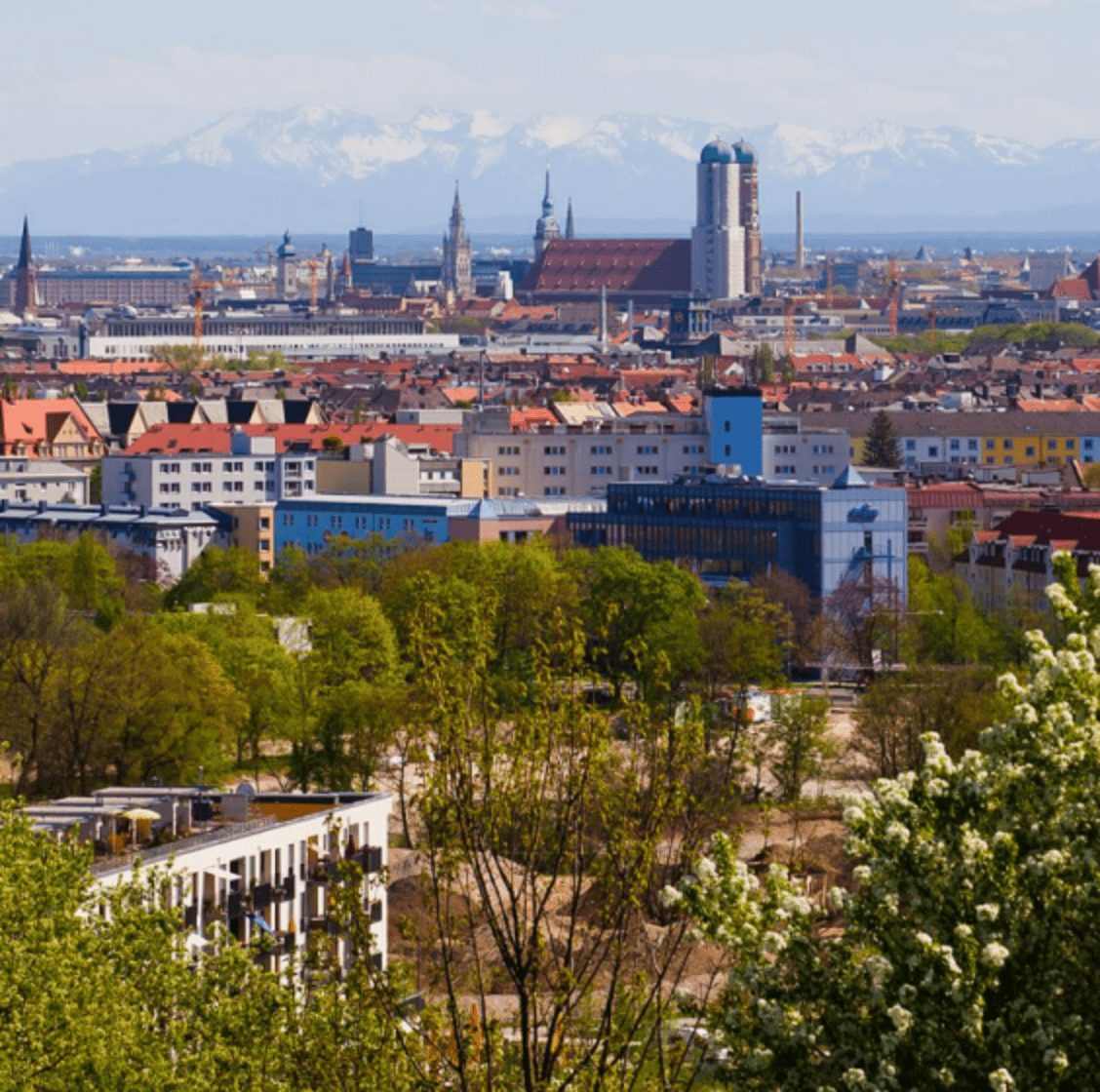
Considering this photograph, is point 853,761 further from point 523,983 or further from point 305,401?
point 305,401

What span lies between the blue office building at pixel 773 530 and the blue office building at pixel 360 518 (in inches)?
132

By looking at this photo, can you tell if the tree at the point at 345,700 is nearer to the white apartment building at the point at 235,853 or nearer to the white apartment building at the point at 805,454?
the white apartment building at the point at 235,853

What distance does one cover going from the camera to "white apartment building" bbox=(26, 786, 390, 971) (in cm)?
2631

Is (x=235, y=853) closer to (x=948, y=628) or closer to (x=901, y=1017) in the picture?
(x=901, y=1017)

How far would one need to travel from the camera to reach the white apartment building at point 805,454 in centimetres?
8250

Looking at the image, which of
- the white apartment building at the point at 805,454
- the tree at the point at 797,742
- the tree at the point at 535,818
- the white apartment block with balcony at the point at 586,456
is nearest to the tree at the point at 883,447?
the white apartment building at the point at 805,454

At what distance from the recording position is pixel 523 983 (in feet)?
45.2

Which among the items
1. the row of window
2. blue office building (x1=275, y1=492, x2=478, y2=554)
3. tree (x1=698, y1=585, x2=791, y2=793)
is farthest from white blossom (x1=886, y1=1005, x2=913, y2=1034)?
the row of window

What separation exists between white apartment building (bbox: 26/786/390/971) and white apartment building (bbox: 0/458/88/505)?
55.7m

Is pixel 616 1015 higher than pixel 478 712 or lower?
lower

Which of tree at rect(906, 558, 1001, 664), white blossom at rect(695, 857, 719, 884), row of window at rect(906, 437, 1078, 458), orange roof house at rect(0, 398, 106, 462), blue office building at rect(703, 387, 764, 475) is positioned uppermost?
white blossom at rect(695, 857, 719, 884)

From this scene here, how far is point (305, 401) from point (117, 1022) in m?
89.3

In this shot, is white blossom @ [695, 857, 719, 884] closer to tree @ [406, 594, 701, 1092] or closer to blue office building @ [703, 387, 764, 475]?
tree @ [406, 594, 701, 1092]

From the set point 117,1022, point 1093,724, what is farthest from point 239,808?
point 1093,724
